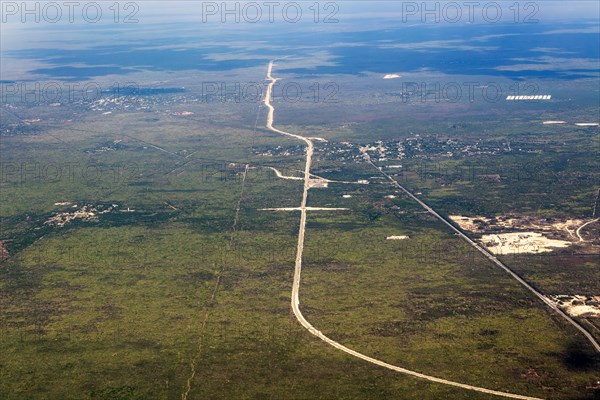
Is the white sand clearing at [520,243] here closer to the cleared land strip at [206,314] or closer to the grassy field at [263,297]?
the grassy field at [263,297]

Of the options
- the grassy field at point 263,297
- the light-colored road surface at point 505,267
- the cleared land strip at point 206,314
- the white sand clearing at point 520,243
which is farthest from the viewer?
the white sand clearing at point 520,243

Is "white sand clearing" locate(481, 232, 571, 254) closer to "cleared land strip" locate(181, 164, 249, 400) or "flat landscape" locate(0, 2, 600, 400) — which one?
"flat landscape" locate(0, 2, 600, 400)

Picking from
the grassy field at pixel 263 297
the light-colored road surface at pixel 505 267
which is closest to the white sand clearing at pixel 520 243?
the light-colored road surface at pixel 505 267

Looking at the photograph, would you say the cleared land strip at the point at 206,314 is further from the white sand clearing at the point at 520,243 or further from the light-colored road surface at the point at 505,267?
the white sand clearing at the point at 520,243

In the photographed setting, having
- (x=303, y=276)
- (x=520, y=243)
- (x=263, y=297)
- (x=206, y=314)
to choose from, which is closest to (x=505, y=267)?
(x=520, y=243)

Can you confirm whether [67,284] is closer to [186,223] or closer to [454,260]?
[186,223]

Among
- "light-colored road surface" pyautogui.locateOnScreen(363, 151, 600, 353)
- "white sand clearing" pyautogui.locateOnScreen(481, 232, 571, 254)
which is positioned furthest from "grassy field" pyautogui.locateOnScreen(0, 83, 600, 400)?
"white sand clearing" pyautogui.locateOnScreen(481, 232, 571, 254)

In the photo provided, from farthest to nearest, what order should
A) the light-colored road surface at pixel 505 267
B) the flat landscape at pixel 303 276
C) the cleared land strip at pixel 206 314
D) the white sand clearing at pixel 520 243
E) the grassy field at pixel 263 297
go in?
the white sand clearing at pixel 520 243
the light-colored road surface at pixel 505 267
the flat landscape at pixel 303 276
the grassy field at pixel 263 297
the cleared land strip at pixel 206 314

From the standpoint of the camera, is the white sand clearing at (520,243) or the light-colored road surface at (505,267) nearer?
the light-colored road surface at (505,267)

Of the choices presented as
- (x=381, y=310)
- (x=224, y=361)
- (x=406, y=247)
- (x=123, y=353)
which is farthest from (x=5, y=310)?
(x=406, y=247)

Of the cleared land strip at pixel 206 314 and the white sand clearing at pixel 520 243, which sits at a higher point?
the white sand clearing at pixel 520 243

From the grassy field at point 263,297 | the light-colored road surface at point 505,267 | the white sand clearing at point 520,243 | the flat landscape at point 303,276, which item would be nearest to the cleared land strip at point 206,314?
the flat landscape at point 303,276

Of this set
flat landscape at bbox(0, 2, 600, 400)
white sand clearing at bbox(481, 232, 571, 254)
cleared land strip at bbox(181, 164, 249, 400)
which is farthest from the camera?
white sand clearing at bbox(481, 232, 571, 254)
